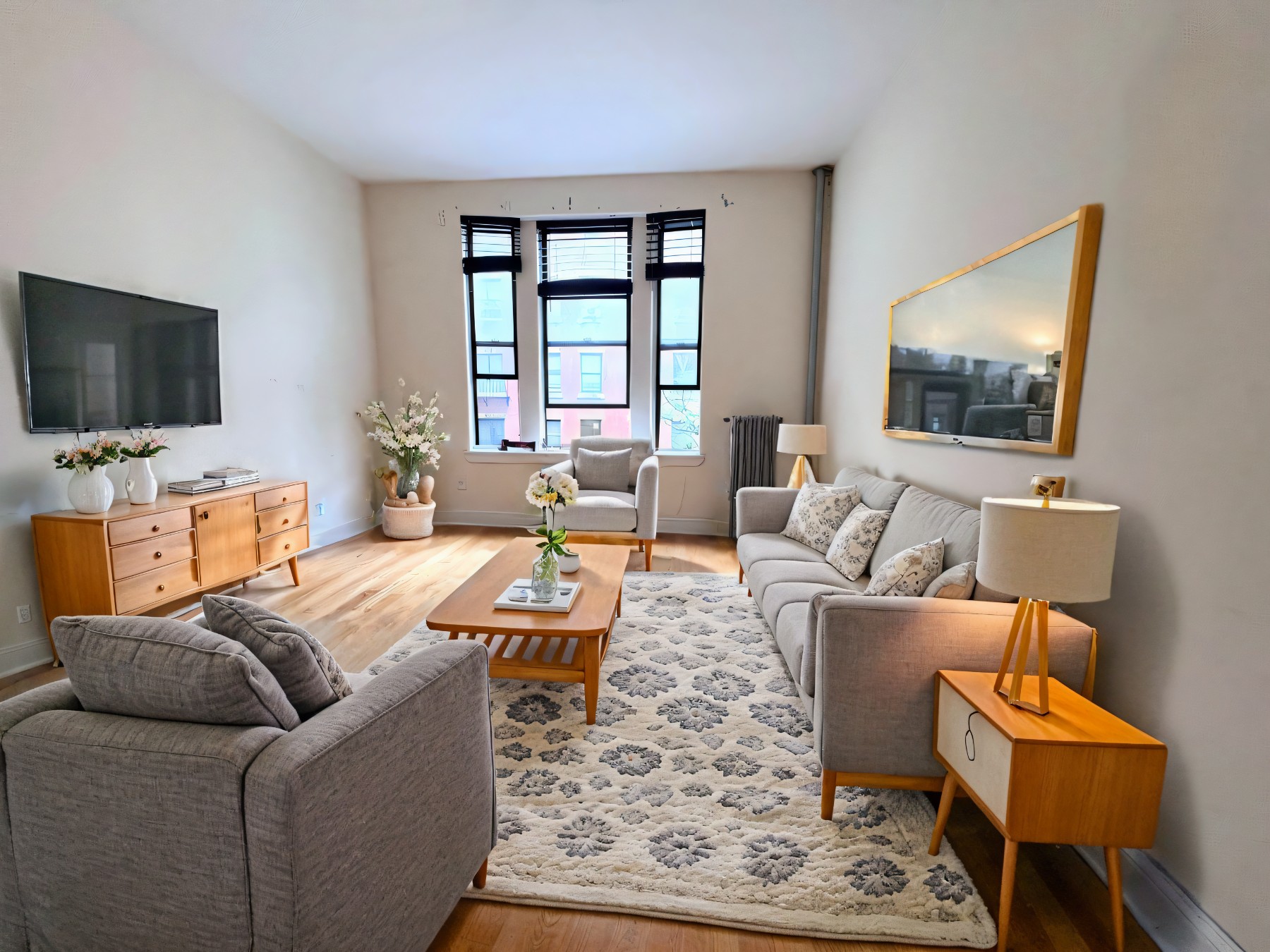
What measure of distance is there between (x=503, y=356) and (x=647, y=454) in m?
1.87

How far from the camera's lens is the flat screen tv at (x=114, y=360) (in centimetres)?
274

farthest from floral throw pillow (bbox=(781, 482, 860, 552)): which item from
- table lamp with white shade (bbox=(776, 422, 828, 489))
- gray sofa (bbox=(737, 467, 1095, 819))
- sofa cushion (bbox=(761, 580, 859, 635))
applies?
gray sofa (bbox=(737, 467, 1095, 819))

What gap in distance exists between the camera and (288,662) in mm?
1160

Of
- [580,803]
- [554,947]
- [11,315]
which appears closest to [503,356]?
[11,315]

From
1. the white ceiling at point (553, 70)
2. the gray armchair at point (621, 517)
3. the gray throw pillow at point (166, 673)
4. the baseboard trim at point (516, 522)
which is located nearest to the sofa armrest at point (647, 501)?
the gray armchair at point (621, 517)

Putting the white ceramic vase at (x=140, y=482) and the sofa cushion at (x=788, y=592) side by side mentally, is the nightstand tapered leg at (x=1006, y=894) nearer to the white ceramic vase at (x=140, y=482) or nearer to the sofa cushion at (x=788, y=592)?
the sofa cushion at (x=788, y=592)

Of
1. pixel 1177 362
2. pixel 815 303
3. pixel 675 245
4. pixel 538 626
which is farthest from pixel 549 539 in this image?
pixel 675 245

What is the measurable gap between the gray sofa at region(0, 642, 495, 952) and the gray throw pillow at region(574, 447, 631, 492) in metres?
3.74

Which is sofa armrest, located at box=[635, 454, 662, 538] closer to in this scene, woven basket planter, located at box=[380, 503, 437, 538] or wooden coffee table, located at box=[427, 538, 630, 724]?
wooden coffee table, located at box=[427, 538, 630, 724]

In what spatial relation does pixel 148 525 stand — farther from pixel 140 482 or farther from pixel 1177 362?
pixel 1177 362

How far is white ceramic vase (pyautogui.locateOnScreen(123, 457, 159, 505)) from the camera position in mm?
3018

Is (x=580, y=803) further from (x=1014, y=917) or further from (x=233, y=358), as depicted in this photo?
(x=233, y=358)

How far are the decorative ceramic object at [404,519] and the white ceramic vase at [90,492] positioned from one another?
8.06 ft

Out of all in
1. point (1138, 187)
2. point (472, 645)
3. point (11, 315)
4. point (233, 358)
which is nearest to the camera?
point (472, 645)
